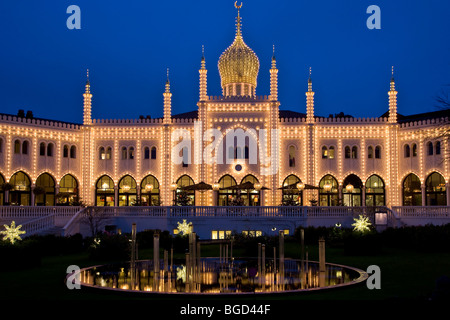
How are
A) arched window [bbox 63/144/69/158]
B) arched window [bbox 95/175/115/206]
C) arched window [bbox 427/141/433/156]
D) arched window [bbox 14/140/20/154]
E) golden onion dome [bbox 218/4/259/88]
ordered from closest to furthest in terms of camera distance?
arched window [bbox 14/140/20/154]
arched window [bbox 427/141/433/156]
arched window [bbox 63/144/69/158]
arched window [bbox 95/175/115/206]
golden onion dome [bbox 218/4/259/88]

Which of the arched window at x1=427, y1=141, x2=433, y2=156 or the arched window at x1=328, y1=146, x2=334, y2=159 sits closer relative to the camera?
the arched window at x1=427, y1=141, x2=433, y2=156

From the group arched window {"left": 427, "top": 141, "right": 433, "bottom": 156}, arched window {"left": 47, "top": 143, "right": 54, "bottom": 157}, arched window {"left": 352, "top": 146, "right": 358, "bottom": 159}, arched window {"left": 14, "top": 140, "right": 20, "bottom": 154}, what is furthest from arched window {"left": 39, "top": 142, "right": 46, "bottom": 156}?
arched window {"left": 427, "top": 141, "right": 433, "bottom": 156}

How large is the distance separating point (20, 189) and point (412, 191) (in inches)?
1374

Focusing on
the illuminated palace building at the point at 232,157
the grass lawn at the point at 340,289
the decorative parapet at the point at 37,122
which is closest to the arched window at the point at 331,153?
the illuminated palace building at the point at 232,157

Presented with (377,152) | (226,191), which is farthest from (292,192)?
(377,152)

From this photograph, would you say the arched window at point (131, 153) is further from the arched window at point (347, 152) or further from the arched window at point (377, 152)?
the arched window at point (377, 152)

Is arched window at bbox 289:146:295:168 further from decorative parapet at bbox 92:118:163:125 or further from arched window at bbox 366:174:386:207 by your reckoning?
decorative parapet at bbox 92:118:163:125

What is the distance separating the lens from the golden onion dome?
5269 cm

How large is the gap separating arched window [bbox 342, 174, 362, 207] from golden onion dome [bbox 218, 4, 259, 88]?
42.3 ft

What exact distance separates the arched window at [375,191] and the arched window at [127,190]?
21.6 m

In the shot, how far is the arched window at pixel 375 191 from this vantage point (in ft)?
166

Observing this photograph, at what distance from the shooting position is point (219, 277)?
19.4 m

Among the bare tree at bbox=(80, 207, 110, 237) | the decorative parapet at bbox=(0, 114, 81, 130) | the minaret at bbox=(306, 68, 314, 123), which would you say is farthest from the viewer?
the minaret at bbox=(306, 68, 314, 123)
